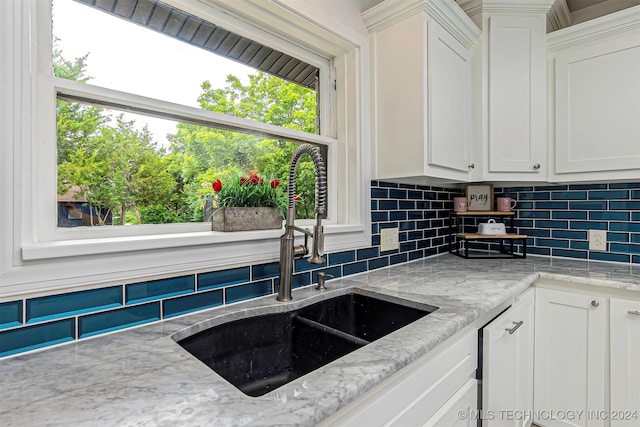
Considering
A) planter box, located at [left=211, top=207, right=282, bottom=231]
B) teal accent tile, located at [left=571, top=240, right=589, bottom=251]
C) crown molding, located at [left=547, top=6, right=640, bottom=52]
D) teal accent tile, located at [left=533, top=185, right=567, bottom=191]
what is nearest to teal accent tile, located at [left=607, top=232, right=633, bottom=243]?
teal accent tile, located at [left=571, top=240, right=589, bottom=251]

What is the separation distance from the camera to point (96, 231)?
3.15 ft

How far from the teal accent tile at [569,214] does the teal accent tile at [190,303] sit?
2.03 m

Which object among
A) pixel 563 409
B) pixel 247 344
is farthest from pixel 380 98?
pixel 563 409

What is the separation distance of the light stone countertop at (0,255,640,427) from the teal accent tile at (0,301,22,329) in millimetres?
81

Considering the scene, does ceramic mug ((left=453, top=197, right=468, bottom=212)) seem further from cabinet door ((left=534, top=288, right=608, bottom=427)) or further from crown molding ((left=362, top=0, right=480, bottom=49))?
crown molding ((left=362, top=0, right=480, bottom=49))

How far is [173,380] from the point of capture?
2.08 ft

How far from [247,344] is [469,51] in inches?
71.3

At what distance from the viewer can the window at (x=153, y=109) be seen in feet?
3.12

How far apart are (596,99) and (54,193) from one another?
234cm

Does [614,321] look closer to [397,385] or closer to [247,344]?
[397,385]

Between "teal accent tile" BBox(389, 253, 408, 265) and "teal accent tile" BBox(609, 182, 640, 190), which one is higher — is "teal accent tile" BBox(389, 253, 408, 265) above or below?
below

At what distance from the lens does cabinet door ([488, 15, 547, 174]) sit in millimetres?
1780

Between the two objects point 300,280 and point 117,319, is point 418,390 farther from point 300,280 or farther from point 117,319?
point 117,319

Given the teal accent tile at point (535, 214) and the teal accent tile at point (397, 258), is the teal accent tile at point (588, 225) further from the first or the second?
the teal accent tile at point (397, 258)
